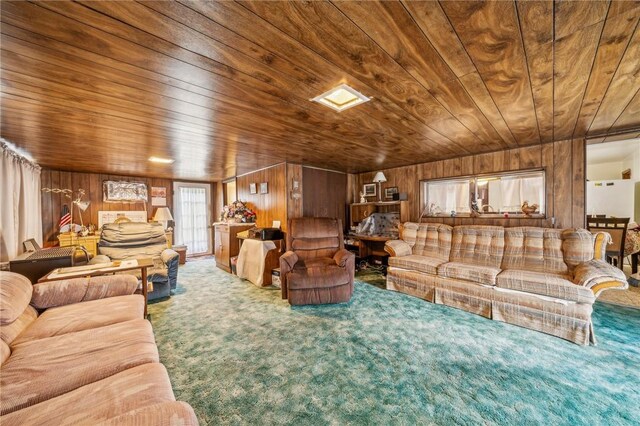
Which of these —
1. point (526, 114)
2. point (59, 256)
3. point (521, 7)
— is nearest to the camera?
point (521, 7)

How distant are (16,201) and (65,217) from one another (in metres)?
1.64

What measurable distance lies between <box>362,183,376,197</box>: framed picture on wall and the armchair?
12.2ft

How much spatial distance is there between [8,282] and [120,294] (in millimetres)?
674

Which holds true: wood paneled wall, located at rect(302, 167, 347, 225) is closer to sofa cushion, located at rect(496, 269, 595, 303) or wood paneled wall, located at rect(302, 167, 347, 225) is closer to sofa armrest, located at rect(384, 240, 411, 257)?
sofa armrest, located at rect(384, 240, 411, 257)

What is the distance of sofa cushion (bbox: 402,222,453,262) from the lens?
3.62m

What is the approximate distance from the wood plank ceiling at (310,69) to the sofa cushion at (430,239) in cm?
150

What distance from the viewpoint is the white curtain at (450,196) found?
3.97 metres

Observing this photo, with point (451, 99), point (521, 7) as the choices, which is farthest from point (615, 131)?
point (521, 7)

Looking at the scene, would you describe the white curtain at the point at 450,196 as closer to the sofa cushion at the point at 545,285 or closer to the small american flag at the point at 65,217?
the sofa cushion at the point at 545,285

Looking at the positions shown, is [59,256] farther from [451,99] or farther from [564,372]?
[564,372]

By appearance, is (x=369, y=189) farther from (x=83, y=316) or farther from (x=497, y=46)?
(x=83, y=316)

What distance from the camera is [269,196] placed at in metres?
4.71

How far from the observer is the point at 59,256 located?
2453 millimetres

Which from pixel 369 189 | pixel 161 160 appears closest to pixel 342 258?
pixel 369 189
